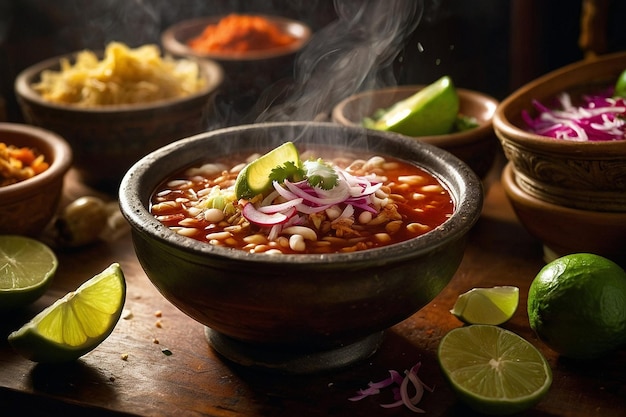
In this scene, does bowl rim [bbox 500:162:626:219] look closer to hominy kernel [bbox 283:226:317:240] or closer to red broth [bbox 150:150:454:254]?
red broth [bbox 150:150:454:254]

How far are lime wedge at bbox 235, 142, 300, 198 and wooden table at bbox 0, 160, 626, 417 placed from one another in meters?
0.53

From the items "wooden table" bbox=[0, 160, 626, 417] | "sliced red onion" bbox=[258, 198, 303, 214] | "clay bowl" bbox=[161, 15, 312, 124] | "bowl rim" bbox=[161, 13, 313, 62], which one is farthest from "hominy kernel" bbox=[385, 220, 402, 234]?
"bowl rim" bbox=[161, 13, 313, 62]

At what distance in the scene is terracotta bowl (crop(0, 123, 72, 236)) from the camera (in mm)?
2918

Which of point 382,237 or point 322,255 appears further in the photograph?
point 382,237

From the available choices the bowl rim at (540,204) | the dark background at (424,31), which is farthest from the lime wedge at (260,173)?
the dark background at (424,31)

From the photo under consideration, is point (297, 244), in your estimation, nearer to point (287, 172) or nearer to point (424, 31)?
point (287, 172)

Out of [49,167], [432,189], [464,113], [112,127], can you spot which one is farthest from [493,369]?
[112,127]

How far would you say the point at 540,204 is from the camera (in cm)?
284

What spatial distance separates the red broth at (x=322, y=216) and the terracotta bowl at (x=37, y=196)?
57cm

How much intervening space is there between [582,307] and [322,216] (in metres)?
0.78

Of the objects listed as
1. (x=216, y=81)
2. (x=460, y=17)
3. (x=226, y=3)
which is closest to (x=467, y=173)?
(x=216, y=81)

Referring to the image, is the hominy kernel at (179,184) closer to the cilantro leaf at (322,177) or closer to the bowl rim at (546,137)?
the cilantro leaf at (322,177)

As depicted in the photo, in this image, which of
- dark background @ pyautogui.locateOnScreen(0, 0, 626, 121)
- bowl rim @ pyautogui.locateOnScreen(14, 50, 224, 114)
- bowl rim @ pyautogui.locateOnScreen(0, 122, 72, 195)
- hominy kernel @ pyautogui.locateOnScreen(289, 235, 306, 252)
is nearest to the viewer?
hominy kernel @ pyautogui.locateOnScreen(289, 235, 306, 252)

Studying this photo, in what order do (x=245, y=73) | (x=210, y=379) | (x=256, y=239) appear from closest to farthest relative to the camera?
(x=256, y=239) → (x=210, y=379) → (x=245, y=73)
